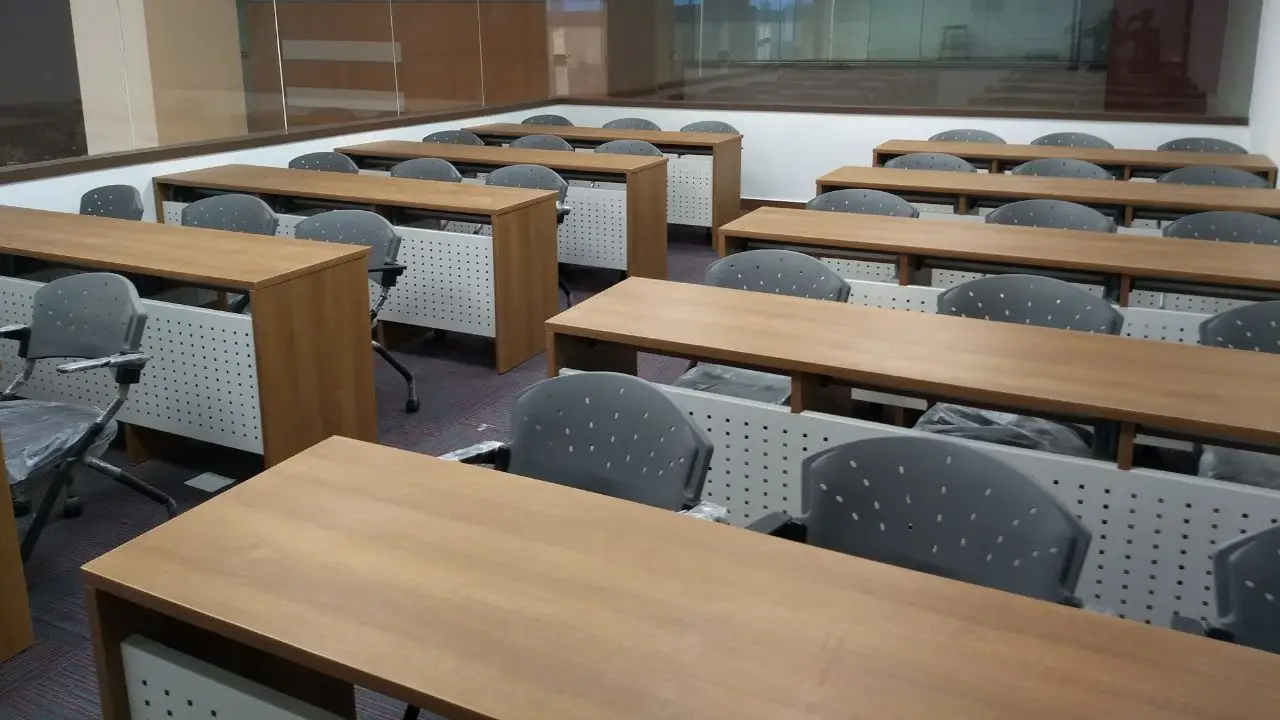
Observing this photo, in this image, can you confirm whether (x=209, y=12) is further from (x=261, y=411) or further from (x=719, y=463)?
(x=719, y=463)

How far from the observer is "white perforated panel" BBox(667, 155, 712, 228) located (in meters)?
6.37

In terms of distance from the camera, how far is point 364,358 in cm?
334

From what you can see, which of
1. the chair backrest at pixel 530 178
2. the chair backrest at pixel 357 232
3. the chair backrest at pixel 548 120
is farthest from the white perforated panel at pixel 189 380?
the chair backrest at pixel 548 120

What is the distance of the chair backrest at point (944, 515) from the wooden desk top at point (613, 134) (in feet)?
15.8

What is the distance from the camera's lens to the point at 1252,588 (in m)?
1.41

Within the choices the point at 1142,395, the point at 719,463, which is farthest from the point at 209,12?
the point at 1142,395

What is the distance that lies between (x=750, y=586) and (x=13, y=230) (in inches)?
138

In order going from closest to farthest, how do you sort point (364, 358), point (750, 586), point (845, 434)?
1. point (750, 586)
2. point (845, 434)
3. point (364, 358)

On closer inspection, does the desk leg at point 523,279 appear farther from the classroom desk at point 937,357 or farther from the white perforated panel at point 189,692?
the white perforated panel at point 189,692

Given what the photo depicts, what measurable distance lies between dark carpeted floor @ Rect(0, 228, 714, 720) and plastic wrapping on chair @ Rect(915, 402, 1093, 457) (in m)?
1.49

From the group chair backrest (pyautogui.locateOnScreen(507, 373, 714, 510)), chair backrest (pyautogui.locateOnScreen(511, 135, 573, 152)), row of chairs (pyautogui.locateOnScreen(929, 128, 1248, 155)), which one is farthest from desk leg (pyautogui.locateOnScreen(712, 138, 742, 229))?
chair backrest (pyautogui.locateOnScreen(507, 373, 714, 510))

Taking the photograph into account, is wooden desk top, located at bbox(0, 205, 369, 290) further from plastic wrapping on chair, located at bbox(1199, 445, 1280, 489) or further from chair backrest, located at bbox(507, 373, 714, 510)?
plastic wrapping on chair, located at bbox(1199, 445, 1280, 489)

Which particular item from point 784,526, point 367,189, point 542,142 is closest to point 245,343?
point 367,189

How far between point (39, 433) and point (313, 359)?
78cm
